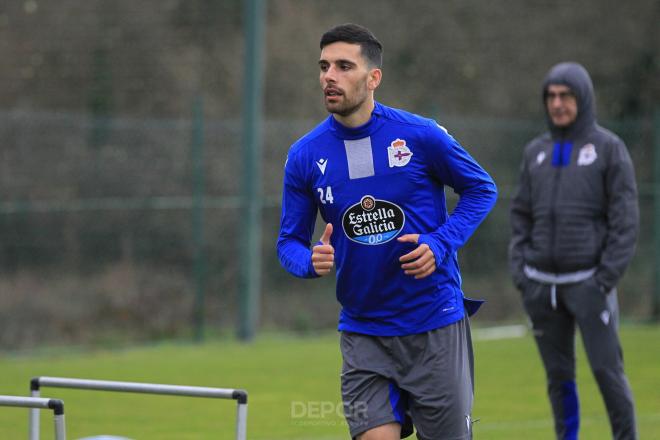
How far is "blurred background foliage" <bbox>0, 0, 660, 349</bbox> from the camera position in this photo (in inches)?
592

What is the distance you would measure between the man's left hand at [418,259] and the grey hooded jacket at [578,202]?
2.59 meters

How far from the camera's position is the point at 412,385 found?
6051mm

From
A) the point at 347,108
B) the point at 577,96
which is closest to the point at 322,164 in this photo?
the point at 347,108

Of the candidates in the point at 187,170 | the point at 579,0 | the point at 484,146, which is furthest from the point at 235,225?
the point at 579,0

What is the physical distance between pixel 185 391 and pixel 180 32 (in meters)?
11.3

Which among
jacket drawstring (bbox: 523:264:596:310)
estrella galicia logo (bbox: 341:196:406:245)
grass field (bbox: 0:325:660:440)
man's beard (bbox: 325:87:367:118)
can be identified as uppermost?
man's beard (bbox: 325:87:367:118)

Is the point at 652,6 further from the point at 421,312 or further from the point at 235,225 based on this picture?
the point at 421,312

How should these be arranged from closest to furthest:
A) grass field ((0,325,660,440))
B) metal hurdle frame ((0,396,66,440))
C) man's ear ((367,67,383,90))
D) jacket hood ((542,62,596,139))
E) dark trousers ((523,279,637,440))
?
1. metal hurdle frame ((0,396,66,440))
2. man's ear ((367,67,383,90))
3. dark trousers ((523,279,637,440))
4. jacket hood ((542,62,596,139))
5. grass field ((0,325,660,440))

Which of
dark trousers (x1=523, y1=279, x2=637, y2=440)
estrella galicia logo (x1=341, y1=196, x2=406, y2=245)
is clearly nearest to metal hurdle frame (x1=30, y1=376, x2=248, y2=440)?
estrella galicia logo (x1=341, y1=196, x2=406, y2=245)

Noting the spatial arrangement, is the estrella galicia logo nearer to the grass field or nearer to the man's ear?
the man's ear

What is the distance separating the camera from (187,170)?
15.8 m

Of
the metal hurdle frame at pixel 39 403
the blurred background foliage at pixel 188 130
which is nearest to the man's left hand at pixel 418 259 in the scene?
the metal hurdle frame at pixel 39 403

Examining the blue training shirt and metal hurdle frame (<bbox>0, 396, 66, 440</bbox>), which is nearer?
metal hurdle frame (<bbox>0, 396, 66, 440</bbox>)

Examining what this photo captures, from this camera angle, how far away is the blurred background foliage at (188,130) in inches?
592
